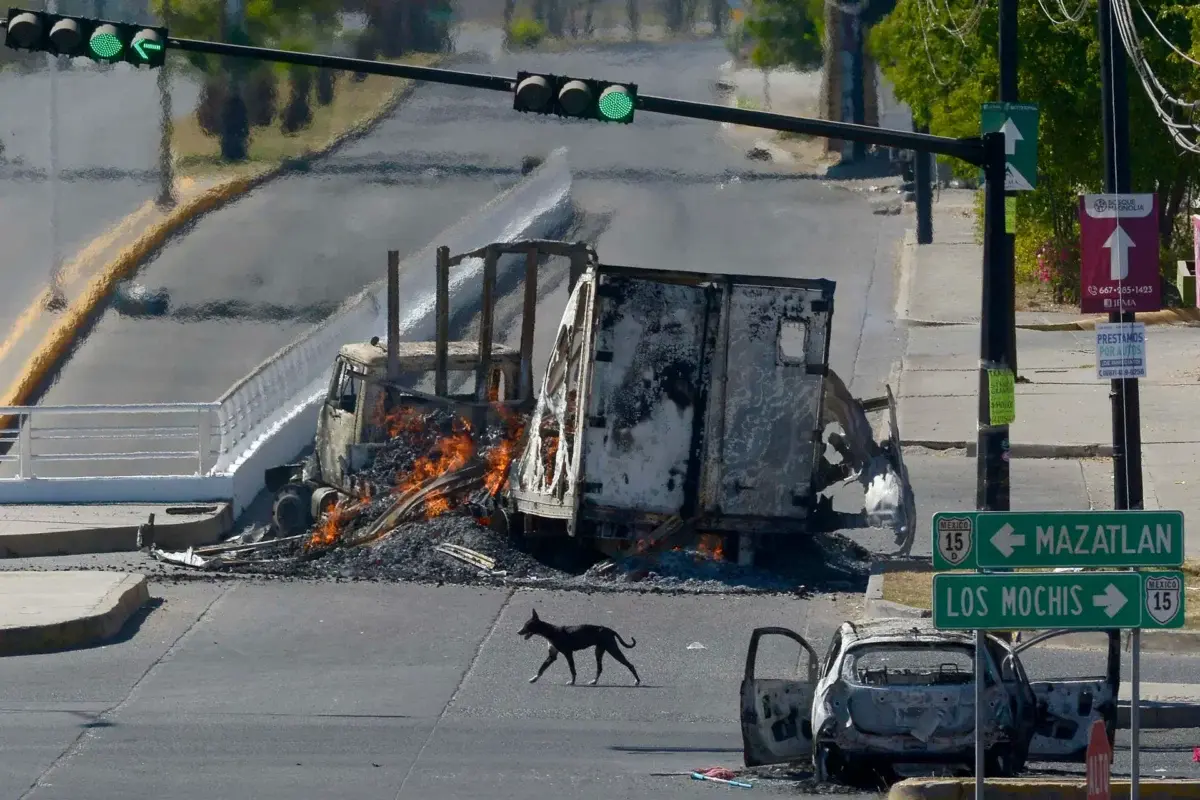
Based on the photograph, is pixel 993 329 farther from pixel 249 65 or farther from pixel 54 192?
pixel 54 192

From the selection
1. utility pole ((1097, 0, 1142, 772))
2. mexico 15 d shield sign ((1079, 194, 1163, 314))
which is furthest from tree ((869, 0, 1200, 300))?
mexico 15 d shield sign ((1079, 194, 1163, 314))

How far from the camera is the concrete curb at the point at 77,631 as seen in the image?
15297 millimetres

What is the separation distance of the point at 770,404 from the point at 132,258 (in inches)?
1075

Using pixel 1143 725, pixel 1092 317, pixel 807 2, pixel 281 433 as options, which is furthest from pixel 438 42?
pixel 1143 725

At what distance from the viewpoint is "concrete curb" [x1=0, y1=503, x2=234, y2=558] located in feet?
63.5

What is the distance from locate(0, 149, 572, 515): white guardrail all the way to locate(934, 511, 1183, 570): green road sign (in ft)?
42.1

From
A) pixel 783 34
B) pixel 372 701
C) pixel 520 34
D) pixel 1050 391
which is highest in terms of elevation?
pixel 783 34

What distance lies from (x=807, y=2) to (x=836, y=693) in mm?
47902

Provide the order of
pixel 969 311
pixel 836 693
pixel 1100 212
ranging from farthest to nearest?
pixel 969 311 → pixel 1100 212 → pixel 836 693

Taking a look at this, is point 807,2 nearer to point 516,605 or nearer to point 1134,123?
point 1134,123

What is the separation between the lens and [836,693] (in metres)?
11.1

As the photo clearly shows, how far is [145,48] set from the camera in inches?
648

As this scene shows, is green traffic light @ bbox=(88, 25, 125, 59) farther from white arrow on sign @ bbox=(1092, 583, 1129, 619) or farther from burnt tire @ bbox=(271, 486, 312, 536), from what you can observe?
white arrow on sign @ bbox=(1092, 583, 1129, 619)

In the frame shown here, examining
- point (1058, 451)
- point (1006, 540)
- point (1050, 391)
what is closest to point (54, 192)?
point (1050, 391)
